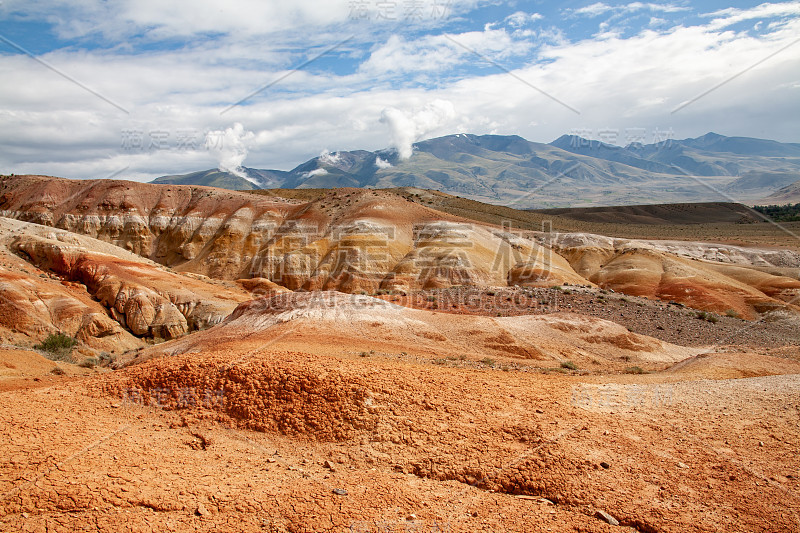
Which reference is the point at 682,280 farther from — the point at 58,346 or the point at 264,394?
the point at 58,346

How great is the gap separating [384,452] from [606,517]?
364cm

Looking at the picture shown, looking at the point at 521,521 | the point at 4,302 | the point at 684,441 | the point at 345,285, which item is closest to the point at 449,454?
the point at 521,521

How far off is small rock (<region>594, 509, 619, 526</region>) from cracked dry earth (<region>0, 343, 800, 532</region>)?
8 centimetres

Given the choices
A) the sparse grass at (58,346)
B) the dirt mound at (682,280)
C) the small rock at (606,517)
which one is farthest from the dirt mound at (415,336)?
the dirt mound at (682,280)

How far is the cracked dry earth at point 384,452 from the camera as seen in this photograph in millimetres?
6336

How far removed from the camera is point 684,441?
859cm

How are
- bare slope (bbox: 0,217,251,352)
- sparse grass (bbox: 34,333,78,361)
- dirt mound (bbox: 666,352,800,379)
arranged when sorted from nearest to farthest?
1. dirt mound (bbox: 666,352,800,379)
2. sparse grass (bbox: 34,333,78,361)
3. bare slope (bbox: 0,217,251,352)

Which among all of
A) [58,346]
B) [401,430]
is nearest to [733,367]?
[401,430]

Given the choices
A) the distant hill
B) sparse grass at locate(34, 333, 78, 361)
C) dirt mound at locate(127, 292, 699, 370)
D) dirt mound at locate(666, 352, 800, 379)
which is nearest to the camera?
dirt mound at locate(666, 352, 800, 379)

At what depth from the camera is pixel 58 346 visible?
87.6ft

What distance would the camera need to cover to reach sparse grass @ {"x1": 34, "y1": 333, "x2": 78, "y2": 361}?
2527 cm

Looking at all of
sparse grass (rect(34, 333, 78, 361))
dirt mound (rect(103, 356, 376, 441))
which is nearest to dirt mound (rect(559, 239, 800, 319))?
dirt mound (rect(103, 356, 376, 441))

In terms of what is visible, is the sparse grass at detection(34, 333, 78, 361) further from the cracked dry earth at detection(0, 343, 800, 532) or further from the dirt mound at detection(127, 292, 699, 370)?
the cracked dry earth at detection(0, 343, 800, 532)

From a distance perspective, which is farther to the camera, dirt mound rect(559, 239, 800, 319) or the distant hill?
the distant hill
